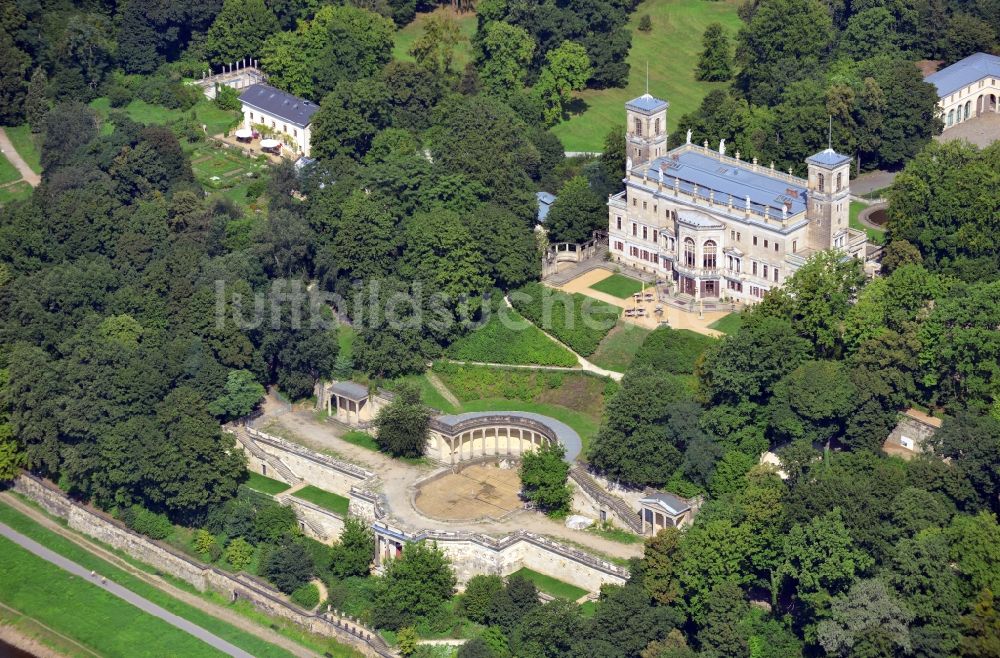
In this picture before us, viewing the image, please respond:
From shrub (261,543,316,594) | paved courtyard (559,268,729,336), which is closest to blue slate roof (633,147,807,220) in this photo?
paved courtyard (559,268,729,336)

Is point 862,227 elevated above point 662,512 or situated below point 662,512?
above

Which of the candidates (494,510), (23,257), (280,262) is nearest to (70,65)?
(23,257)

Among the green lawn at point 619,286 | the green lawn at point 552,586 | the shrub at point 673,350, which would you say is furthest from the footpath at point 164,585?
the green lawn at point 619,286

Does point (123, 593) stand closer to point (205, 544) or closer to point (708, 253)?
point (205, 544)

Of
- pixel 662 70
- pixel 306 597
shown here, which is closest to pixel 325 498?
pixel 306 597

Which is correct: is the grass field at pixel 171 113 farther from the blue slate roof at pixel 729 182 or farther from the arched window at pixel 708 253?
the arched window at pixel 708 253

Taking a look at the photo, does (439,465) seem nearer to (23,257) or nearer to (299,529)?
(299,529)
